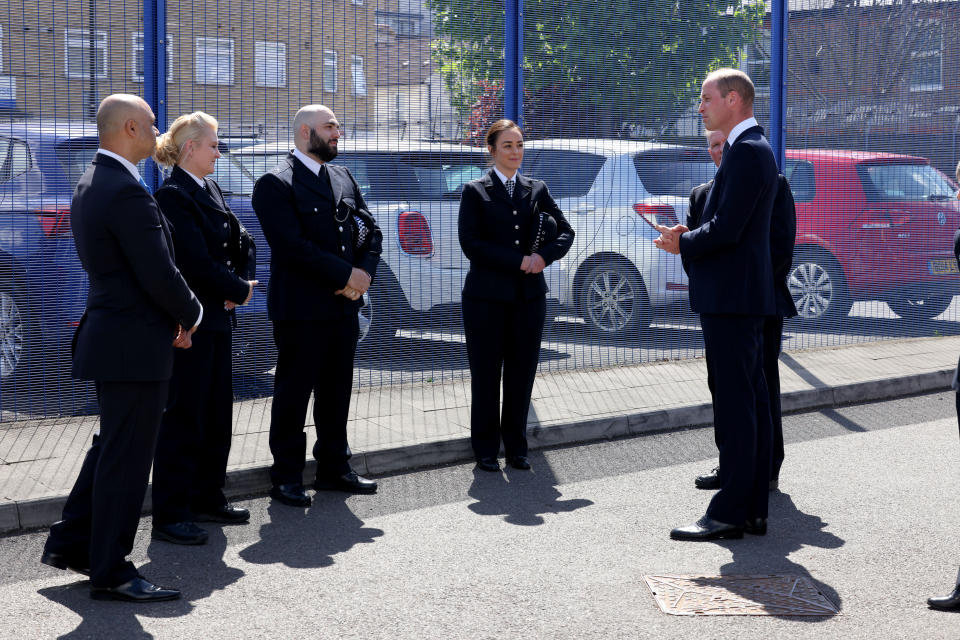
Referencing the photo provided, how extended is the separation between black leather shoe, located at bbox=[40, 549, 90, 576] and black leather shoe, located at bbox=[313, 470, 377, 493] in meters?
1.64

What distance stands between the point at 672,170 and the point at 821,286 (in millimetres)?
2116

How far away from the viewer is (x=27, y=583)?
441cm

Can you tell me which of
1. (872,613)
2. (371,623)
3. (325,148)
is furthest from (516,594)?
(325,148)

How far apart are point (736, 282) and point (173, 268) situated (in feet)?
7.89

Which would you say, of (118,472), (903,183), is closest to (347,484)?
(118,472)

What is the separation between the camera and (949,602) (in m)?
4.07

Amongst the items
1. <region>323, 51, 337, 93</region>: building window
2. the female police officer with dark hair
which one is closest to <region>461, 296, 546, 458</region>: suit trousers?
the female police officer with dark hair

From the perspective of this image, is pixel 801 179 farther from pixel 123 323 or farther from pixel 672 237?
pixel 123 323

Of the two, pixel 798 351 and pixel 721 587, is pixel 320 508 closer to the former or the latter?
pixel 721 587

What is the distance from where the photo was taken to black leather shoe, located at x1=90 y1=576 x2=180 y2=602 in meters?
4.14

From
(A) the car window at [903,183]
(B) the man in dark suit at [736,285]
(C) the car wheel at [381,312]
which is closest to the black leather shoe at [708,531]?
(B) the man in dark suit at [736,285]

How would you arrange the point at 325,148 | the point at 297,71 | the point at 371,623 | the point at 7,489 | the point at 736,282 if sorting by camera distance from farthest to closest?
the point at 297,71 → the point at 325,148 → the point at 7,489 → the point at 736,282 → the point at 371,623

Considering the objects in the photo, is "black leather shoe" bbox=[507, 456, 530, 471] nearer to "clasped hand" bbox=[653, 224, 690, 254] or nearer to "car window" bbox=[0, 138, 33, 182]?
"clasped hand" bbox=[653, 224, 690, 254]

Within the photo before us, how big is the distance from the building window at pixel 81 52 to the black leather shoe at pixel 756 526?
454 cm
